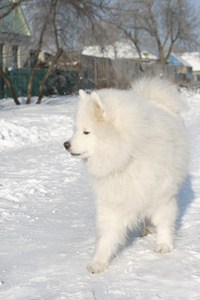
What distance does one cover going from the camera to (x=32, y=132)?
10.7m

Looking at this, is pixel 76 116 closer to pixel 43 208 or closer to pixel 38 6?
pixel 43 208

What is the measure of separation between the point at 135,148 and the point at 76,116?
2.01ft

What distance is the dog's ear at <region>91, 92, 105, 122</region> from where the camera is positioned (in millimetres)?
3092

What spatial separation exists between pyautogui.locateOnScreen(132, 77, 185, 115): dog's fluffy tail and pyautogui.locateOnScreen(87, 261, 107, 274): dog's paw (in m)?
1.85

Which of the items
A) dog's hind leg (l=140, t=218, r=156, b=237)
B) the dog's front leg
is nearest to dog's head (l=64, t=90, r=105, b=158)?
the dog's front leg

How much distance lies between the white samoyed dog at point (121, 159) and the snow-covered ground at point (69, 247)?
214 mm

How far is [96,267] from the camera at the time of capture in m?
3.08

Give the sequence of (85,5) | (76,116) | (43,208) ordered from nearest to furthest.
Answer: (76,116) → (43,208) → (85,5)

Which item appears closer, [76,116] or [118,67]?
[76,116]

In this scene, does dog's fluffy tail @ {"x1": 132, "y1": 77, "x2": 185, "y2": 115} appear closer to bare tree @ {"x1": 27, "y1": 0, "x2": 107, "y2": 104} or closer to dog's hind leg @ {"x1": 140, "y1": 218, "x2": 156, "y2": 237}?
dog's hind leg @ {"x1": 140, "y1": 218, "x2": 156, "y2": 237}

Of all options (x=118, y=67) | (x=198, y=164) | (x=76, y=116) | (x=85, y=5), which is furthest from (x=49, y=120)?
(x=118, y=67)

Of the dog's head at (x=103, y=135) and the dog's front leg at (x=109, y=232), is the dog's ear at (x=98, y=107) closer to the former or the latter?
the dog's head at (x=103, y=135)

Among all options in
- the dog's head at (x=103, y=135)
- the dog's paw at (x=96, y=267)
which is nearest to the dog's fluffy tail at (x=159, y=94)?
the dog's head at (x=103, y=135)

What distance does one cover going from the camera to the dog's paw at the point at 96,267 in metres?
3.07
